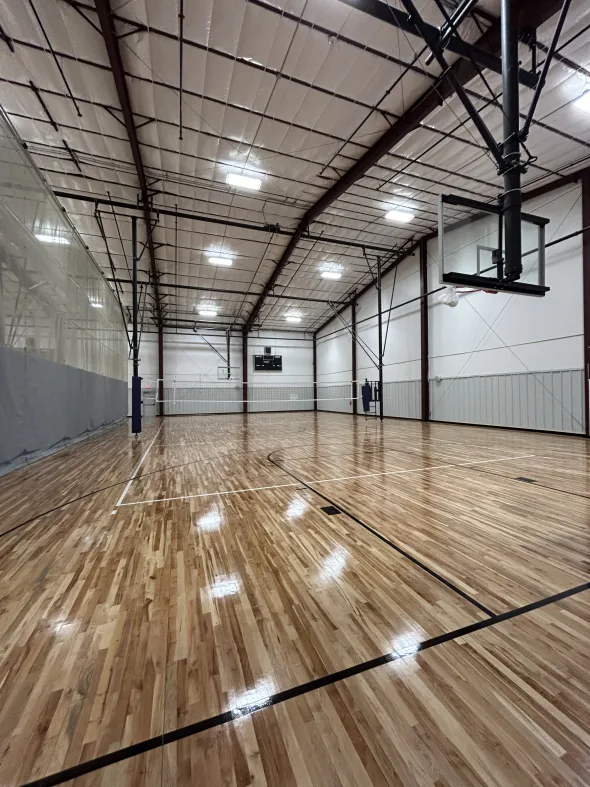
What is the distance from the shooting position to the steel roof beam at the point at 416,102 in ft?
15.0

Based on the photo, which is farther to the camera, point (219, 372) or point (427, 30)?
point (219, 372)

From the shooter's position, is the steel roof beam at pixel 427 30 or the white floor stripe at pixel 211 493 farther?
the steel roof beam at pixel 427 30

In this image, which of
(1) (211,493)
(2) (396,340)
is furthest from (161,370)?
(1) (211,493)

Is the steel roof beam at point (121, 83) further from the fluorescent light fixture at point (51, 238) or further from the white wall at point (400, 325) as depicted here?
the white wall at point (400, 325)

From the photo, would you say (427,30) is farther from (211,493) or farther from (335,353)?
(335,353)

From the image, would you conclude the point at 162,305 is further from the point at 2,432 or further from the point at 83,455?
the point at 2,432

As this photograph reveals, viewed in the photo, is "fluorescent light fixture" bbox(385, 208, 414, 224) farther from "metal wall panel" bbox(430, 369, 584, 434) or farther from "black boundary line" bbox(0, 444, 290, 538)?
"black boundary line" bbox(0, 444, 290, 538)

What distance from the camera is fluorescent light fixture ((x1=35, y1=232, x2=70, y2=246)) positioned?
18.2 feet

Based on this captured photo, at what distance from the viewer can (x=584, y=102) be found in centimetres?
595

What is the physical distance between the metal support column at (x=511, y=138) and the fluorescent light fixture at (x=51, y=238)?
6717 mm

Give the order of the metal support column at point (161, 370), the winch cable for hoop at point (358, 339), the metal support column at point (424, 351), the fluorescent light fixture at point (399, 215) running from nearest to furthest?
the fluorescent light fixture at point (399, 215), the metal support column at point (424, 351), the winch cable for hoop at point (358, 339), the metal support column at point (161, 370)

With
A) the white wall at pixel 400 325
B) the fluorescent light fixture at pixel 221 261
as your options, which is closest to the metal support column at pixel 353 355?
the white wall at pixel 400 325

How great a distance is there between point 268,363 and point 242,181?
12533 mm

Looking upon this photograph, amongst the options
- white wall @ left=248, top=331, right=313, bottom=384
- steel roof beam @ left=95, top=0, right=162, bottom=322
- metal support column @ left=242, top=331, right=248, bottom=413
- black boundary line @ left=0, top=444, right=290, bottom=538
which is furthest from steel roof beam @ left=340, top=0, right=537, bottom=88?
white wall @ left=248, top=331, right=313, bottom=384
